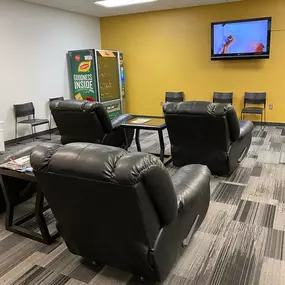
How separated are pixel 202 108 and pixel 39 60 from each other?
4.09 m

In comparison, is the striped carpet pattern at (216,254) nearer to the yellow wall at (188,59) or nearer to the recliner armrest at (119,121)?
the recliner armrest at (119,121)

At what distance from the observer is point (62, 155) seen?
164 cm

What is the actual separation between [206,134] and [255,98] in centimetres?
329

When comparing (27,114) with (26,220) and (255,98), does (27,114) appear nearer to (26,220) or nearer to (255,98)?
(26,220)

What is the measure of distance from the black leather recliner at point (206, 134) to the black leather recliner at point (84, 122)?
90cm

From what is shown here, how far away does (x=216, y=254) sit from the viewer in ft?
7.39

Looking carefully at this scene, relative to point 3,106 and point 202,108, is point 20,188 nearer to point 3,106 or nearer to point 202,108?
point 202,108

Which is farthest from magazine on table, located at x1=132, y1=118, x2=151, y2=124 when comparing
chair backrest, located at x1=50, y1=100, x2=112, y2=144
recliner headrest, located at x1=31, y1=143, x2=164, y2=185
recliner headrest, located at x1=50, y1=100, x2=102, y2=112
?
recliner headrest, located at x1=31, y1=143, x2=164, y2=185

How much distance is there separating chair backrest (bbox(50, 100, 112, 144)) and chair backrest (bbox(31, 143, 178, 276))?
205 centimetres

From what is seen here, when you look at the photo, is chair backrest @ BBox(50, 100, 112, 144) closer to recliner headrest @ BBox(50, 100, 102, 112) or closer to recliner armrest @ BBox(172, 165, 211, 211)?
recliner headrest @ BBox(50, 100, 102, 112)

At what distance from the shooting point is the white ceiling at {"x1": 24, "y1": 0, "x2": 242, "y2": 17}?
5680mm

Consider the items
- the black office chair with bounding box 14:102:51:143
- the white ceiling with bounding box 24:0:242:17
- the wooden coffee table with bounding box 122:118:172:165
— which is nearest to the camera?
the wooden coffee table with bounding box 122:118:172:165

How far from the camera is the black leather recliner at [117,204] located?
1497 millimetres

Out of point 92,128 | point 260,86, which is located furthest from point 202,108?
point 260,86
